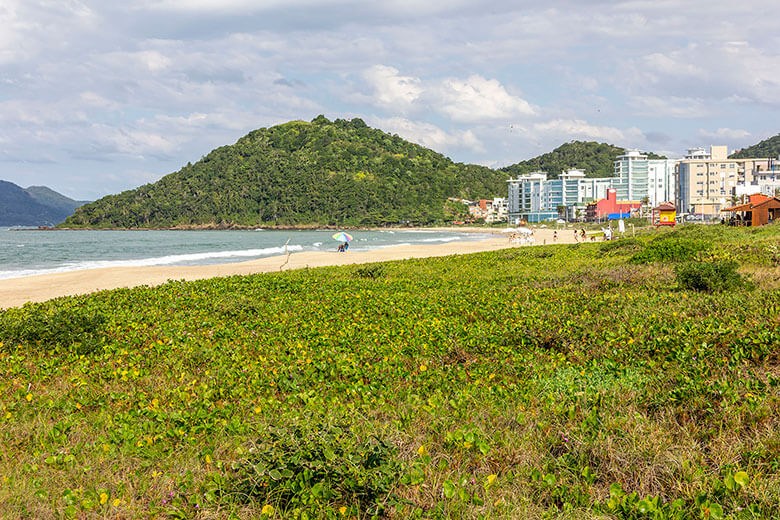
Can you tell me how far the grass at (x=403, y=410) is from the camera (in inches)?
138

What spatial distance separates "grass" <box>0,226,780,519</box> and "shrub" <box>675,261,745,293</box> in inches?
17.8

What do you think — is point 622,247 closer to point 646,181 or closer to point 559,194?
point 559,194

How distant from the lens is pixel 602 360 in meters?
6.39

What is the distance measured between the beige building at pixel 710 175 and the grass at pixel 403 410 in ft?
445

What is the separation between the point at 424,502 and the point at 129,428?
2915 mm

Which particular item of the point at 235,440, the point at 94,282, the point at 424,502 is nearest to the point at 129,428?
the point at 235,440

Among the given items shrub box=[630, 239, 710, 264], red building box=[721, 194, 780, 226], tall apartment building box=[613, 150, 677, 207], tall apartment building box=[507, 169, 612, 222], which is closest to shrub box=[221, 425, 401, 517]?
shrub box=[630, 239, 710, 264]

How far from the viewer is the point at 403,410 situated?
495 cm

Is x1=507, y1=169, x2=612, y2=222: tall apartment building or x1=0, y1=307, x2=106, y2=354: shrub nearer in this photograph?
x1=0, y1=307, x2=106, y2=354: shrub

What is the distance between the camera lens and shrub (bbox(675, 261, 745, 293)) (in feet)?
32.6

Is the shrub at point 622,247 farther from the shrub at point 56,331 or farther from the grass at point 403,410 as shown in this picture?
the shrub at point 56,331

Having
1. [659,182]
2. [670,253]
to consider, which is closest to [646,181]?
[659,182]

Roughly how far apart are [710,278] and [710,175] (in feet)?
473

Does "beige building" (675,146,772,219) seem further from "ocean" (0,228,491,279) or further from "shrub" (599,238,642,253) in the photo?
"shrub" (599,238,642,253)
